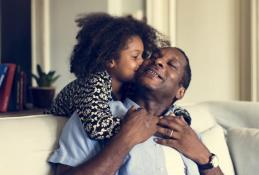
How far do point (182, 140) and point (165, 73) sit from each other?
0.22 meters

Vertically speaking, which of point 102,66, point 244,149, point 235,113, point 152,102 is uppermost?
point 102,66

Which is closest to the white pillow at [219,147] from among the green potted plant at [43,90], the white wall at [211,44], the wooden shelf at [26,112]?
→ the white wall at [211,44]

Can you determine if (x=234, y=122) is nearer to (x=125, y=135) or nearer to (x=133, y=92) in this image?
(x=133, y=92)

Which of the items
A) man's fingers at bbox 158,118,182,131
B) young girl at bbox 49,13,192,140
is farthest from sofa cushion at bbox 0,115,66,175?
man's fingers at bbox 158,118,182,131

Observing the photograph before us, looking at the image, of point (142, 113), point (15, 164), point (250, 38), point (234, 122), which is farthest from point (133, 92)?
point (250, 38)

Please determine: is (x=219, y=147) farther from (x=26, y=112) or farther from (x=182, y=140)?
(x=26, y=112)

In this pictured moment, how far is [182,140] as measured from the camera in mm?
1415

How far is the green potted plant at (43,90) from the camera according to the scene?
268cm

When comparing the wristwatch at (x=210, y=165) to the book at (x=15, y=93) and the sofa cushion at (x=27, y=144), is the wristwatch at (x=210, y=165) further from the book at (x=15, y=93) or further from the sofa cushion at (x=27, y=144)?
the book at (x=15, y=93)

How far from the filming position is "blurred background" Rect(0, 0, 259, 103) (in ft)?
8.52

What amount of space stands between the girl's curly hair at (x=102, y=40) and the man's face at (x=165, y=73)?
0.25 feet

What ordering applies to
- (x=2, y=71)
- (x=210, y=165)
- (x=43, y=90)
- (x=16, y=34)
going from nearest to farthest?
1. (x=210, y=165)
2. (x=2, y=71)
3. (x=43, y=90)
4. (x=16, y=34)

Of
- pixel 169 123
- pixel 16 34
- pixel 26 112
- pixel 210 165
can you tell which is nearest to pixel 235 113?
pixel 210 165

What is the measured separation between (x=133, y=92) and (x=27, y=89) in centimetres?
145
